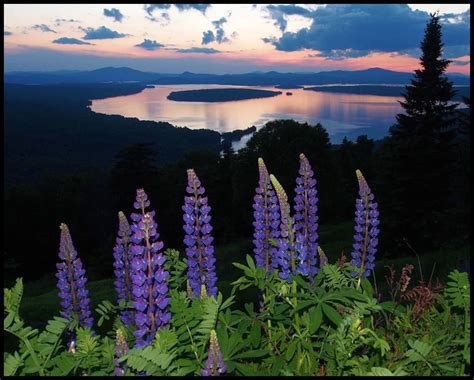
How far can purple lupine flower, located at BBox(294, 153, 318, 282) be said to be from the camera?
427 cm

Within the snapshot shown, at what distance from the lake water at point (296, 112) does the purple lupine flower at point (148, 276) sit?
61.5 m

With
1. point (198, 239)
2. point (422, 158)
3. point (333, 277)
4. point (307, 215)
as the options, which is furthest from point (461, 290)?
point (422, 158)

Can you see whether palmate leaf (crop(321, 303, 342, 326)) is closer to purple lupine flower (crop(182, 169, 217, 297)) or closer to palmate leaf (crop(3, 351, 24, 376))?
purple lupine flower (crop(182, 169, 217, 297))

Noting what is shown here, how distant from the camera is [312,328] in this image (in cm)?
320

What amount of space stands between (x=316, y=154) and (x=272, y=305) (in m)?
42.1

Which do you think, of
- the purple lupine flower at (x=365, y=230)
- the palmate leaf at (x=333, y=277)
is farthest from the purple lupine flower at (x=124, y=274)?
the purple lupine flower at (x=365, y=230)

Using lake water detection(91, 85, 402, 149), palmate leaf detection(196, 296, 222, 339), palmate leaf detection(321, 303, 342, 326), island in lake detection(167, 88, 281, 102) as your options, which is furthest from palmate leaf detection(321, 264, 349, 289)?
island in lake detection(167, 88, 281, 102)

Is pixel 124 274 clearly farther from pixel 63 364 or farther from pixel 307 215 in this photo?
pixel 307 215

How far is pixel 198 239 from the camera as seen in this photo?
408 centimetres

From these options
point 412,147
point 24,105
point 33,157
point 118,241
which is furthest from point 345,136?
point 24,105

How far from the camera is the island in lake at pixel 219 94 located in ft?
334

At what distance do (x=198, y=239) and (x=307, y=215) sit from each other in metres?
1.02

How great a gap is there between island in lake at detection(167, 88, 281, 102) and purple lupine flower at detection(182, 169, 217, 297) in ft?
312

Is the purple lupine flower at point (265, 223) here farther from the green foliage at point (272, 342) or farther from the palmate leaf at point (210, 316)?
the palmate leaf at point (210, 316)
